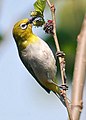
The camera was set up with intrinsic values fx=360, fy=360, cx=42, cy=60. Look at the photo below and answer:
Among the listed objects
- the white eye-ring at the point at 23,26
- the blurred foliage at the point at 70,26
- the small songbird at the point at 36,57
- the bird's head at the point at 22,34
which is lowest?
the small songbird at the point at 36,57

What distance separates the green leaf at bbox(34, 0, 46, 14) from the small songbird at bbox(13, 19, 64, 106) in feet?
4.40

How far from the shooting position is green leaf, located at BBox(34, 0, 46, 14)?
2196mm

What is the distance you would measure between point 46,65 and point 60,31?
1710 millimetres

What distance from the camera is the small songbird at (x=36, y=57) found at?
11.9 ft

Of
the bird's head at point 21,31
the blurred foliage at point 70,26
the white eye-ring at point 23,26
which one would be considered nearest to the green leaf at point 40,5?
the blurred foliage at point 70,26

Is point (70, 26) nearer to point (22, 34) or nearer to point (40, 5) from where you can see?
point (40, 5)

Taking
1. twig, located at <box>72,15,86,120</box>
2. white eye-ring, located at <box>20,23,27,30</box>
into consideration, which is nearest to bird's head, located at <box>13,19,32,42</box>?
white eye-ring, located at <box>20,23,27,30</box>

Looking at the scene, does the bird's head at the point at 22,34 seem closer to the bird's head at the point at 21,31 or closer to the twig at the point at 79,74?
the bird's head at the point at 21,31

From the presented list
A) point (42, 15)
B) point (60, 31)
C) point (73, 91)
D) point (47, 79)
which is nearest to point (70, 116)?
point (73, 91)

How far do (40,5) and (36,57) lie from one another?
5.05 ft

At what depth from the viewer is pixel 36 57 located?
3.73m

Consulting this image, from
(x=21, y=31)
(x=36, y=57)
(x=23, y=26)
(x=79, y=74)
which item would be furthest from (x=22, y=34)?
(x=79, y=74)

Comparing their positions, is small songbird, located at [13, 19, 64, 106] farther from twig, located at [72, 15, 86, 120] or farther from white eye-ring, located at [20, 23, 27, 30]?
twig, located at [72, 15, 86, 120]

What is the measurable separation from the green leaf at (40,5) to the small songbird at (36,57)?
1341mm
